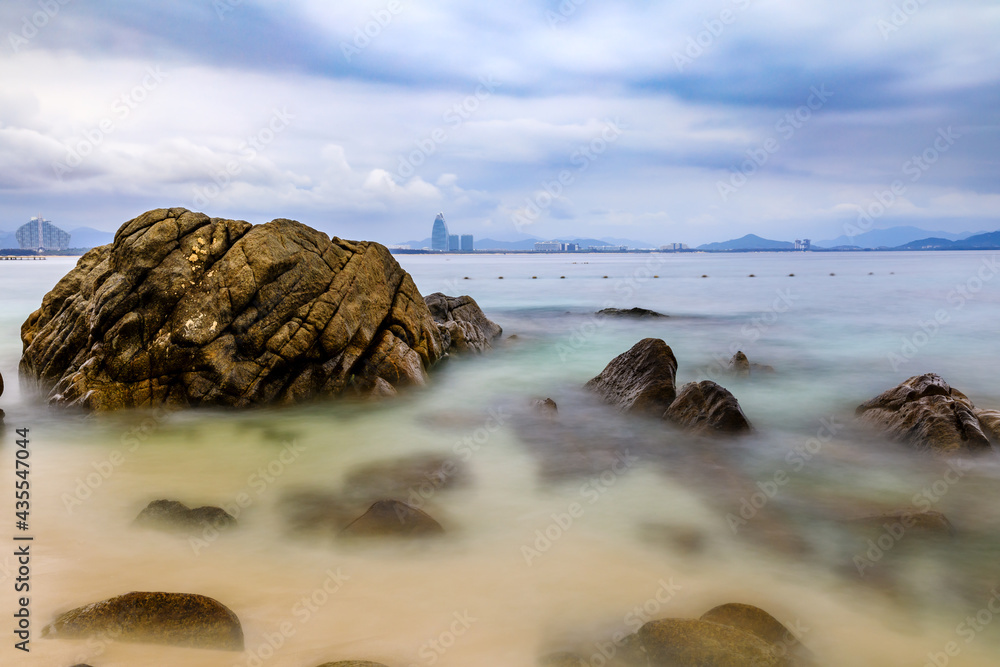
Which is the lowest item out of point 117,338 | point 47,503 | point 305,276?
point 47,503

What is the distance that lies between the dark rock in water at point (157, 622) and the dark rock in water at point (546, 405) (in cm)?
752

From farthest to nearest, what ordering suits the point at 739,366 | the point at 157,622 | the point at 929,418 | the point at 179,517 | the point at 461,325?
the point at 461,325
the point at 739,366
the point at 929,418
the point at 179,517
the point at 157,622

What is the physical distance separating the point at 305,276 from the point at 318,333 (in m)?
1.22

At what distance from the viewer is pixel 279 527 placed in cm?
651

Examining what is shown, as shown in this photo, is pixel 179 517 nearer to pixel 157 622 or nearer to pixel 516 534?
pixel 157 622

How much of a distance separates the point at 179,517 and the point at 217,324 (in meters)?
5.52

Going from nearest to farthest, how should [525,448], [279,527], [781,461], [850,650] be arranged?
[850,650] < [279,527] < [781,461] < [525,448]

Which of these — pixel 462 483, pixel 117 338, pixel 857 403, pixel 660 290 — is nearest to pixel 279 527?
Answer: pixel 462 483

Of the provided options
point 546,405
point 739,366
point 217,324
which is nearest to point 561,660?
point 546,405

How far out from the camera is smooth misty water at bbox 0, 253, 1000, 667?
A: 4.71 meters

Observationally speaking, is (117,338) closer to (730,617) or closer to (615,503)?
(615,503)

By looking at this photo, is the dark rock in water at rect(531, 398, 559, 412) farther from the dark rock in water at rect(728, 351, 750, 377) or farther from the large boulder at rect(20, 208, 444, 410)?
the dark rock in water at rect(728, 351, 750, 377)

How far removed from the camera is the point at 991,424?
9.22m

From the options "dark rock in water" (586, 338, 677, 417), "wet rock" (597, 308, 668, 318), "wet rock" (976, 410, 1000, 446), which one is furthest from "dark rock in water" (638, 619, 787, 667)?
"wet rock" (597, 308, 668, 318)
